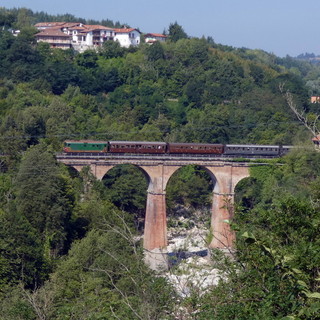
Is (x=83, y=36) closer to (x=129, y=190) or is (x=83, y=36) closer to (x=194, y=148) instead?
(x=129, y=190)

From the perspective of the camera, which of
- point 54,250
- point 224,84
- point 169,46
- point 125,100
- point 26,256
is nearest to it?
point 26,256

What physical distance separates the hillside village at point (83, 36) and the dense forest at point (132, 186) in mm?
2400

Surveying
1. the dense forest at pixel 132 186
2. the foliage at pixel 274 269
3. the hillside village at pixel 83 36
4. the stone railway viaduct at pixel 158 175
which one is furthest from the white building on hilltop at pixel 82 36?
the foliage at pixel 274 269

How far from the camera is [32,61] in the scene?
62.4 meters

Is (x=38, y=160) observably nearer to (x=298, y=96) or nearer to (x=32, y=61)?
(x=32, y=61)

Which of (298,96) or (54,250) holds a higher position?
(298,96)

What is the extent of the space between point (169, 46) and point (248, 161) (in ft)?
127

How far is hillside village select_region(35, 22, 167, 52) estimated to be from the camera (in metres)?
72.4

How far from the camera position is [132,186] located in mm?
43406

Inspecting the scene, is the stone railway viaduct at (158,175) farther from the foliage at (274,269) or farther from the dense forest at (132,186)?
the foliage at (274,269)

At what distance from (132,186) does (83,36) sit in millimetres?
36777

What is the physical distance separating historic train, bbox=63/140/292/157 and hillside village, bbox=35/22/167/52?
37.2 m

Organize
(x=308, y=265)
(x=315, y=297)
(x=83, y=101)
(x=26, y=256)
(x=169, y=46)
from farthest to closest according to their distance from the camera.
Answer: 1. (x=169, y=46)
2. (x=83, y=101)
3. (x=26, y=256)
4. (x=308, y=265)
5. (x=315, y=297)

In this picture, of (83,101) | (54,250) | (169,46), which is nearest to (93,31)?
(169,46)
